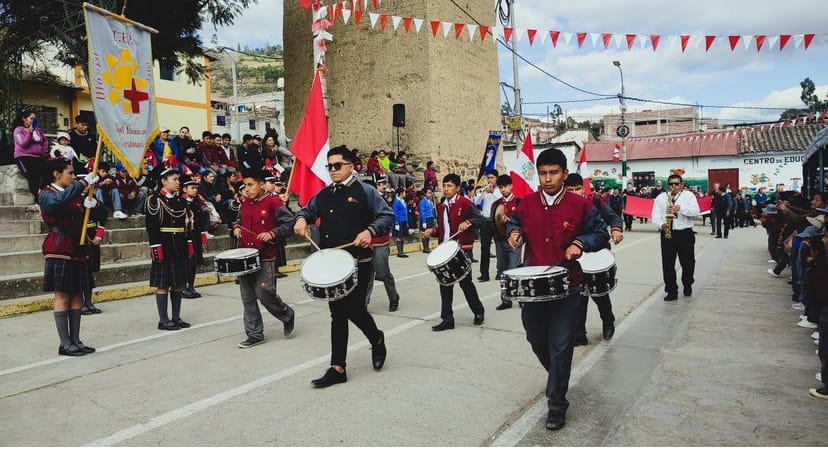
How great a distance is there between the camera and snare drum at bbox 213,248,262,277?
5875 mm

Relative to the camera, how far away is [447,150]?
68.6 feet

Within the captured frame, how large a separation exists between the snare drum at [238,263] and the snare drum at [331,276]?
134 cm

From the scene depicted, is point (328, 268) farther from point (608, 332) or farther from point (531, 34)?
point (531, 34)

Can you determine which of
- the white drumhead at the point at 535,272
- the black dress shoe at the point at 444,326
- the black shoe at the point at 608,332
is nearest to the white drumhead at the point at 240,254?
the black dress shoe at the point at 444,326

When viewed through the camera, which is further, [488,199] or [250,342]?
[488,199]

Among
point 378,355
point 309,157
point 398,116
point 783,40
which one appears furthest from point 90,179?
point 398,116

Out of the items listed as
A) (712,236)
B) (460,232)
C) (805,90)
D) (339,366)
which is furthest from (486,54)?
(805,90)

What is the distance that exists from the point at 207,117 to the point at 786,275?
30.1m

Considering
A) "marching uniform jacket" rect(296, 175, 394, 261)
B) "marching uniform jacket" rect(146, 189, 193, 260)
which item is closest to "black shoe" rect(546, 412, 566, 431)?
"marching uniform jacket" rect(296, 175, 394, 261)

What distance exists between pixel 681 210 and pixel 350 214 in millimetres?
5998

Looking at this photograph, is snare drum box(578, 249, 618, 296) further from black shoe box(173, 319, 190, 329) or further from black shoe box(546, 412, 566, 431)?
black shoe box(173, 319, 190, 329)

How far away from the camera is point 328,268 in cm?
473

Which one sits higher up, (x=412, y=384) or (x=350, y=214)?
(x=350, y=214)

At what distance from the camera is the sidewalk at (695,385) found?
148 inches
